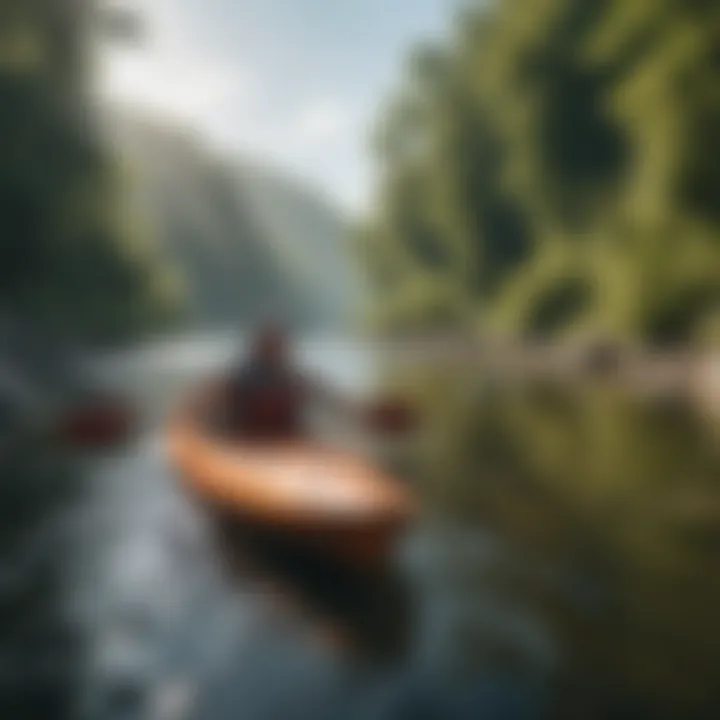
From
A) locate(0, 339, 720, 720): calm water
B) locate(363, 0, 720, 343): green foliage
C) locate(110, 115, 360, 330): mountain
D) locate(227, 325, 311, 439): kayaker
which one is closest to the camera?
locate(0, 339, 720, 720): calm water

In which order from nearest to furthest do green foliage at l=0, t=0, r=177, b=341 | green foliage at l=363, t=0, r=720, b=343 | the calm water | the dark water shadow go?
the calm water → the dark water shadow → green foliage at l=0, t=0, r=177, b=341 → green foliage at l=363, t=0, r=720, b=343

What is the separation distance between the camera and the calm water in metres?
2.86

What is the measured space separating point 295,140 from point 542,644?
8.26 feet

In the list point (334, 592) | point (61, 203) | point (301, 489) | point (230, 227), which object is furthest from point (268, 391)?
point (61, 203)

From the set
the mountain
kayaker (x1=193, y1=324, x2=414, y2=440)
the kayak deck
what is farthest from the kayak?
the mountain

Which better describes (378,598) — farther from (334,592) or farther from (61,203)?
(61,203)

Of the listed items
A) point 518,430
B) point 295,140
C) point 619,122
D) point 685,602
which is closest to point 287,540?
point 685,602

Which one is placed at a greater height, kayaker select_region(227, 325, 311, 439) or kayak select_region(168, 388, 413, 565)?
kayaker select_region(227, 325, 311, 439)

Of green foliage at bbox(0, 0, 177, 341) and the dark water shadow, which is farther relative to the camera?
green foliage at bbox(0, 0, 177, 341)

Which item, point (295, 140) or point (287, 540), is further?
point (295, 140)

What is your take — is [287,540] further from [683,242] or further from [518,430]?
[683,242]

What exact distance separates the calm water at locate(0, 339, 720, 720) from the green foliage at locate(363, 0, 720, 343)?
254cm

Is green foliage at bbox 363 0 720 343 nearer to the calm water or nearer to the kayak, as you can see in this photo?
the calm water

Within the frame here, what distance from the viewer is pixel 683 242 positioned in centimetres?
988
